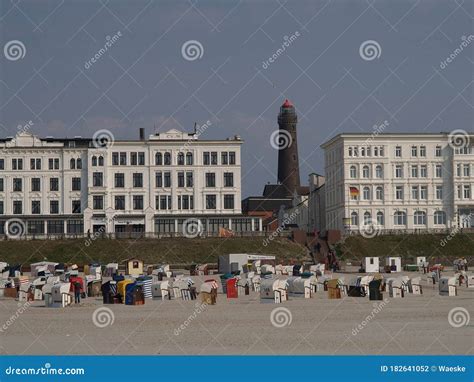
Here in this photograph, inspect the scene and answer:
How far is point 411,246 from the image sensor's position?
8288cm

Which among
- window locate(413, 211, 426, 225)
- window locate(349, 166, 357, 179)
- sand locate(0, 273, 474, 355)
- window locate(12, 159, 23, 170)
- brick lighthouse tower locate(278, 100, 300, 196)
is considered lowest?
sand locate(0, 273, 474, 355)

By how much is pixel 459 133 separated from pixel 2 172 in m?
38.5

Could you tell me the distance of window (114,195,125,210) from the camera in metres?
90.6

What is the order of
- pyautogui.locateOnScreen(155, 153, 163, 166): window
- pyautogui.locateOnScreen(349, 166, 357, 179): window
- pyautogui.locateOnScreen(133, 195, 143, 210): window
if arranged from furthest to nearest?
pyautogui.locateOnScreen(155, 153, 163, 166): window
pyautogui.locateOnScreen(133, 195, 143, 210): window
pyautogui.locateOnScreen(349, 166, 357, 179): window

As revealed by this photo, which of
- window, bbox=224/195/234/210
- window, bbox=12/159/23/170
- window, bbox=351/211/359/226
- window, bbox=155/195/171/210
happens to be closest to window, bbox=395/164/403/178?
window, bbox=351/211/359/226

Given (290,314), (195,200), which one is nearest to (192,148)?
(195,200)

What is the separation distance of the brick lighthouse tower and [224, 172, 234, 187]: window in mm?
38481

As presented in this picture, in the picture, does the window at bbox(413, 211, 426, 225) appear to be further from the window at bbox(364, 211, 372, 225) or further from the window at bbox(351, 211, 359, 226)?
the window at bbox(351, 211, 359, 226)

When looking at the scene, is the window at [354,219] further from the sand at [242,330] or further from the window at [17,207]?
the sand at [242,330]

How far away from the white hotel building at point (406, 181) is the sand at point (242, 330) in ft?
179

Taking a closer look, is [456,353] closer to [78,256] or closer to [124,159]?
[78,256]

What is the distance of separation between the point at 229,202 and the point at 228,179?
2.05 meters

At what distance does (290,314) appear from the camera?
2992 cm
